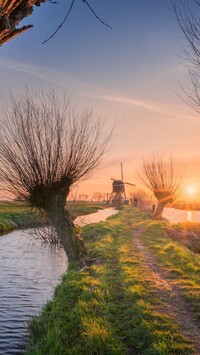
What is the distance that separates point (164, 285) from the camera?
11.6 meters

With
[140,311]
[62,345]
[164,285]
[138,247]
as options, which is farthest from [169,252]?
[62,345]

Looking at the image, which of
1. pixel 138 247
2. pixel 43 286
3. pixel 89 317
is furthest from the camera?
pixel 138 247

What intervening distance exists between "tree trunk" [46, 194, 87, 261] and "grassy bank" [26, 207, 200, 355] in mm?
1862

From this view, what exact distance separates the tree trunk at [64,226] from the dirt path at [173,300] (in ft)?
10.5

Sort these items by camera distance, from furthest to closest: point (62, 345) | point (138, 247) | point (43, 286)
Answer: point (138, 247), point (43, 286), point (62, 345)

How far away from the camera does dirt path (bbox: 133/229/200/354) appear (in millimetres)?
7856

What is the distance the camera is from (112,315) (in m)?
8.95

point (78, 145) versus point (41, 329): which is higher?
point (78, 145)

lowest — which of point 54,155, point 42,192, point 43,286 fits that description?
point 43,286

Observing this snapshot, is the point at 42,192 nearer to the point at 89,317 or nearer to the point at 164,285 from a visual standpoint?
the point at 164,285

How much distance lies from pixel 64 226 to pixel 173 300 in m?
7.66

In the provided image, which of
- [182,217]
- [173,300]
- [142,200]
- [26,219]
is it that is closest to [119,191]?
[142,200]

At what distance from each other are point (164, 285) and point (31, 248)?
1372cm

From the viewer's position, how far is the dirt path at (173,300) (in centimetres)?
786
